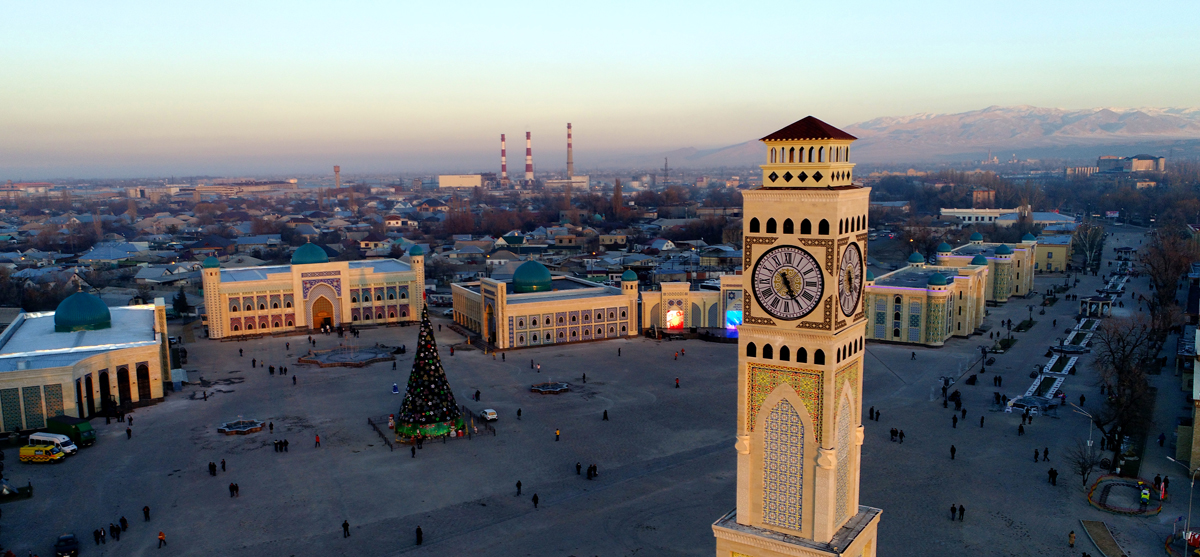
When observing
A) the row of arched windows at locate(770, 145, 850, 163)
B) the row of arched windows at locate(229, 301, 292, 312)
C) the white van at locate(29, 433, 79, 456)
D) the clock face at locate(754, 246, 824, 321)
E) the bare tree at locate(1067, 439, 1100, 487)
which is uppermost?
the row of arched windows at locate(770, 145, 850, 163)

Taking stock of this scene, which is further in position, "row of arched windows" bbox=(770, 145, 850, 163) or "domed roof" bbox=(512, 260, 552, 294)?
"domed roof" bbox=(512, 260, 552, 294)

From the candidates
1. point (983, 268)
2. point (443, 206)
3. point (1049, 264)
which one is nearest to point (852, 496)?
point (983, 268)

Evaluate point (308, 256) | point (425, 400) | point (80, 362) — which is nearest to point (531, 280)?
point (308, 256)

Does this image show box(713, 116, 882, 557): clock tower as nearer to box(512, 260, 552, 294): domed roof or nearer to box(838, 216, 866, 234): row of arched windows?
Answer: box(838, 216, 866, 234): row of arched windows

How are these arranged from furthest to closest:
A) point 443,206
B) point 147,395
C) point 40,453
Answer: point 443,206 → point 147,395 → point 40,453

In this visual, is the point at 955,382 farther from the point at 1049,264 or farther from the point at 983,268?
the point at 1049,264

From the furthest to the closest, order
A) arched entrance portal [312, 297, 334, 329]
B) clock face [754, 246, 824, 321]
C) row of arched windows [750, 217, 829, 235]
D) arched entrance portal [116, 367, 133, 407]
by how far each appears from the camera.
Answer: arched entrance portal [312, 297, 334, 329] < arched entrance portal [116, 367, 133, 407] < clock face [754, 246, 824, 321] < row of arched windows [750, 217, 829, 235]

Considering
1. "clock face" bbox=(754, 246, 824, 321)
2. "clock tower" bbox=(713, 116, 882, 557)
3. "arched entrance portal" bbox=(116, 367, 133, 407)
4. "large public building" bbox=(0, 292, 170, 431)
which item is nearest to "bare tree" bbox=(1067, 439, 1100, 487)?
"clock tower" bbox=(713, 116, 882, 557)
